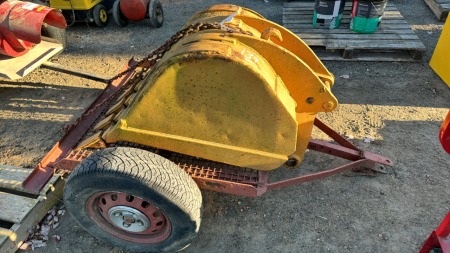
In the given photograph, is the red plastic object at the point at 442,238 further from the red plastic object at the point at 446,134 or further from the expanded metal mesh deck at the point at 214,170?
the expanded metal mesh deck at the point at 214,170

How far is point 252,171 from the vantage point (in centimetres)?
288

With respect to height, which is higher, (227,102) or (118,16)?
(227,102)

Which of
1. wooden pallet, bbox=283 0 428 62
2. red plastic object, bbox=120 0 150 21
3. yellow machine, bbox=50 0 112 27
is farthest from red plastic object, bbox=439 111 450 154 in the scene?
yellow machine, bbox=50 0 112 27

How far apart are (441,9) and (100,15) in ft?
23.9

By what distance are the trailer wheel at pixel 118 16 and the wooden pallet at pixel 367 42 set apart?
12.4ft

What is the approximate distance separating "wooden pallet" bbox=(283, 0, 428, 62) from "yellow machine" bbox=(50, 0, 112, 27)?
4.23 m

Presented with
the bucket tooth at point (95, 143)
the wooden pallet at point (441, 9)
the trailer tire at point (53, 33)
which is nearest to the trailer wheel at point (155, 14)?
the trailer tire at point (53, 33)

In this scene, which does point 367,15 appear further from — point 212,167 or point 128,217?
point 128,217

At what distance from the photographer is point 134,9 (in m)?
6.70

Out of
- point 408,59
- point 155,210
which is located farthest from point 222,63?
point 408,59

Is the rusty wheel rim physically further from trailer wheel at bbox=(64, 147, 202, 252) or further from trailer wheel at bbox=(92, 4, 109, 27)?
trailer wheel at bbox=(92, 4, 109, 27)

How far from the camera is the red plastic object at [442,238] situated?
2170 millimetres

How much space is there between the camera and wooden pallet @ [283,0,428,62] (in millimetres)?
5035

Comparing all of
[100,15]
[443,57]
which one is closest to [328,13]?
[443,57]
